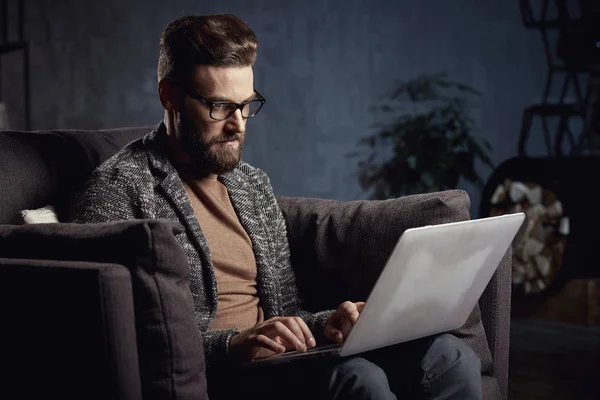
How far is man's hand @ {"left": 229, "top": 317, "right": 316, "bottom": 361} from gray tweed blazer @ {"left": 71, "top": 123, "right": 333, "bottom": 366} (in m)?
0.06

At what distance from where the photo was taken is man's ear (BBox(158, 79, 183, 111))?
181cm

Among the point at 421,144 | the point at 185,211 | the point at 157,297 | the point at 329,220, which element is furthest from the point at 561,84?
the point at 157,297

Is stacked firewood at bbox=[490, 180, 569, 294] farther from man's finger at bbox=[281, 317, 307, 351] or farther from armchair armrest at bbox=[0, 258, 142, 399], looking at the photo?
armchair armrest at bbox=[0, 258, 142, 399]

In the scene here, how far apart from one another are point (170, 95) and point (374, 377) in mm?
745

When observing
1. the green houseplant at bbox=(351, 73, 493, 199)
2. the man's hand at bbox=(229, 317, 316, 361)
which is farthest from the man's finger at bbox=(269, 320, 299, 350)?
the green houseplant at bbox=(351, 73, 493, 199)

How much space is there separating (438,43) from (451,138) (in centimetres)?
65

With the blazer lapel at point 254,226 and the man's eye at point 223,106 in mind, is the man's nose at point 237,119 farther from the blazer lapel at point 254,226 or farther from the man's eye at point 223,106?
the blazer lapel at point 254,226

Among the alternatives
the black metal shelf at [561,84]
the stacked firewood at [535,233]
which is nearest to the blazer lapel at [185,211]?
the stacked firewood at [535,233]

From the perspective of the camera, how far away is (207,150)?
1.80 meters

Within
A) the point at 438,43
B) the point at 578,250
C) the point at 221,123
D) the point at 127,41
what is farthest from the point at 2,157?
the point at 438,43

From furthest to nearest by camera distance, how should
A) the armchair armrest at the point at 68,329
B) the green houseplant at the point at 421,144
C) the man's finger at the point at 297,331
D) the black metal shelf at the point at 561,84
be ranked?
the black metal shelf at the point at 561,84
the green houseplant at the point at 421,144
the man's finger at the point at 297,331
the armchair armrest at the point at 68,329

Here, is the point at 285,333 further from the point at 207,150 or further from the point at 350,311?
the point at 207,150

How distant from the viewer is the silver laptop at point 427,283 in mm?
1361

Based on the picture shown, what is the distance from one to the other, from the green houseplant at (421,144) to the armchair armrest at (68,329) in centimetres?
289
